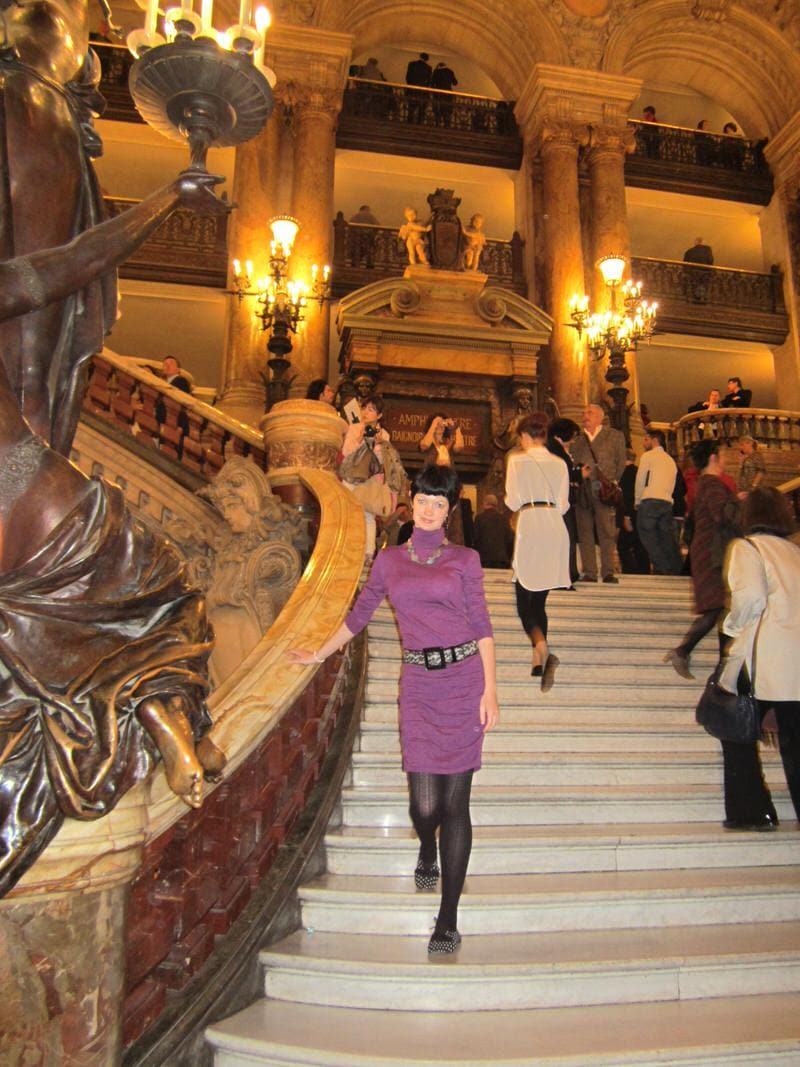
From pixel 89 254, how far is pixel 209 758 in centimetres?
124

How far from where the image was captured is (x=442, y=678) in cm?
264

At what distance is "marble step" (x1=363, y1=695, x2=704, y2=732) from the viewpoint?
4.23 m

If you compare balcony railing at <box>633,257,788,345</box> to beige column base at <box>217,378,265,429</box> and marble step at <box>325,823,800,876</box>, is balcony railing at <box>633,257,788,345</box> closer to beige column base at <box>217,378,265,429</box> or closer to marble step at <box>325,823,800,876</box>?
beige column base at <box>217,378,265,429</box>

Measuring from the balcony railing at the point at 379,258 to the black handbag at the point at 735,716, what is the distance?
11.7 meters

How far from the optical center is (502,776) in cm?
377

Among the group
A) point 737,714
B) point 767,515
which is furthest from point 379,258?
point 737,714

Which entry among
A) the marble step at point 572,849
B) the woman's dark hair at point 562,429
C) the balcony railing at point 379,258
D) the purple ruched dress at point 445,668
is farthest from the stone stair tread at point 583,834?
the balcony railing at point 379,258

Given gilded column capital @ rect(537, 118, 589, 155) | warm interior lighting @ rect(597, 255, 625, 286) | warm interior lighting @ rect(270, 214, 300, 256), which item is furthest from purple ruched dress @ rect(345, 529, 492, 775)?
gilded column capital @ rect(537, 118, 589, 155)

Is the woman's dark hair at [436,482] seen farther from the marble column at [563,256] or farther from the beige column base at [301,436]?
the marble column at [563,256]

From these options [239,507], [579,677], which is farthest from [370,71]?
[579,677]

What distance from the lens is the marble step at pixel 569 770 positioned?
144 inches

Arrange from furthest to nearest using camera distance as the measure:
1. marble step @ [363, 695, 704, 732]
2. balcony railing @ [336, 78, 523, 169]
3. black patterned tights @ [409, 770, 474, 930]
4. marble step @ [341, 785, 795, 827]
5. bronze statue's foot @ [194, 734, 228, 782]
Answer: balcony railing @ [336, 78, 523, 169] → marble step @ [363, 695, 704, 732] → marble step @ [341, 785, 795, 827] → black patterned tights @ [409, 770, 474, 930] → bronze statue's foot @ [194, 734, 228, 782]

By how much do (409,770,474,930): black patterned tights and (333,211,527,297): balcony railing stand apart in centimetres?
1237

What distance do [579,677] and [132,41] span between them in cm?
386
